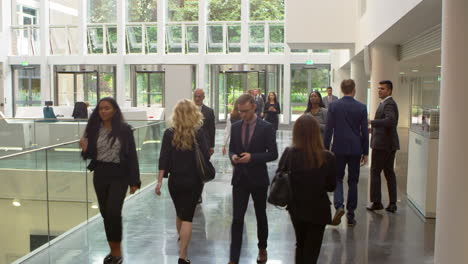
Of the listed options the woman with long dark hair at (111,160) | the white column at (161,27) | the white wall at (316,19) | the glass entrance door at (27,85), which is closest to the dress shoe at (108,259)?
the woman with long dark hair at (111,160)

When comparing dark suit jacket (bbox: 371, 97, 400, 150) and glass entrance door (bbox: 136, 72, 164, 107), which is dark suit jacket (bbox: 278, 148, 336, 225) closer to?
dark suit jacket (bbox: 371, 97, 400, 150)

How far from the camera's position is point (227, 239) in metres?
6.88

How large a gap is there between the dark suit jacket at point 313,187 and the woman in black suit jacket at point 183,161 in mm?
1274

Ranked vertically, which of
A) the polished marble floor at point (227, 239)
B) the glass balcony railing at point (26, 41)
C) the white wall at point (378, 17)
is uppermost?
the glass balcony railing at point (26, 41)

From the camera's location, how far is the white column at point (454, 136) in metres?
4.93

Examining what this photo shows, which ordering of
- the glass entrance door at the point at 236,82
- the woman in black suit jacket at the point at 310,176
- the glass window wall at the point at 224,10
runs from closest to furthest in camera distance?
the woman in black suit jacket at the point at 310,176
the glass entrance door at the point at 236,82
the glass window wall at the point at 224,10

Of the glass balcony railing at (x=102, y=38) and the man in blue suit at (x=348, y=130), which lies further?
the glass balcony railing at (x=102, y=38)

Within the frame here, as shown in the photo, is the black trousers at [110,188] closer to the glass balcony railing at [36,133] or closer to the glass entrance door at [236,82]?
the glass balcony railing at [36,133]

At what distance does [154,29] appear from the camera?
31.0 m

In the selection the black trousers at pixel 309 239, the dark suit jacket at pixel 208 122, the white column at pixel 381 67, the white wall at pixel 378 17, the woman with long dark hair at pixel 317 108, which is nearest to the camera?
the black trousers at pixel 309 239

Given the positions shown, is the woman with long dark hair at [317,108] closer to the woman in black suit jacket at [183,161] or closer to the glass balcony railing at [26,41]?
the woman in black suit jacket at [183,161]

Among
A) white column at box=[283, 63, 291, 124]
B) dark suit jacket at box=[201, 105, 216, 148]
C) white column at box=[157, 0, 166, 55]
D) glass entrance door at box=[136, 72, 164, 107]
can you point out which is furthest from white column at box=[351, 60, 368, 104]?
glass entrance door at box=[136, 72, 164, 107]

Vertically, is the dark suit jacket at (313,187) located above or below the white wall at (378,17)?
below

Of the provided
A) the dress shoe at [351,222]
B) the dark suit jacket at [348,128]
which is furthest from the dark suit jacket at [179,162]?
the dress shoe at [351,222]
